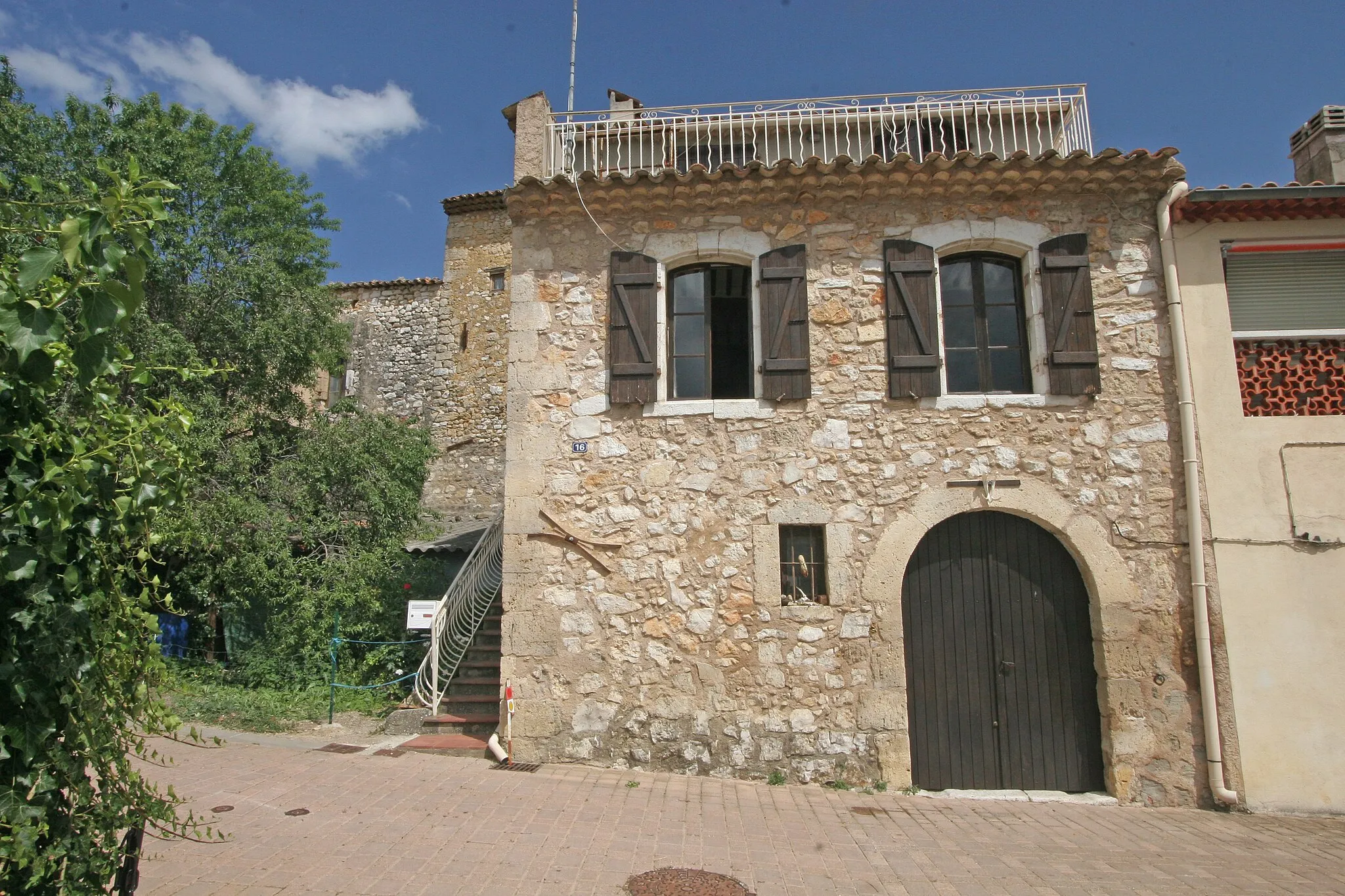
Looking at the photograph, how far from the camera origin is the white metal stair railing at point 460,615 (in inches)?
318

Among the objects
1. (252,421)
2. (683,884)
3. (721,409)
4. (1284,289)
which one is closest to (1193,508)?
(1284,289)

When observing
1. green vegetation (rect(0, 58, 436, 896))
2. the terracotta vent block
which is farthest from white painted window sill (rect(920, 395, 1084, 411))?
green vegetation (rect(0, 58, 436, 896))

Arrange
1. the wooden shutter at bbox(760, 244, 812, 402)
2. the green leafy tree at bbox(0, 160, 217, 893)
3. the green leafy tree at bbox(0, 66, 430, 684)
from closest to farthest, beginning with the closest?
the green leafy tree at bbox(0, 160, 217, 893)
the wooden shutter at bbox(760, 244, 812, 402)
the green leafy tree at bbox(0, 66, 430, 684)

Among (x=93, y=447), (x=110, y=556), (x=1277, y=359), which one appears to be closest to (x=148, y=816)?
(x=110, y=556)

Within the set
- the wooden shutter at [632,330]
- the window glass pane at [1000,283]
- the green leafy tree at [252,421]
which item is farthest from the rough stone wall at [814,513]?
the green leafy tree at [252,421]

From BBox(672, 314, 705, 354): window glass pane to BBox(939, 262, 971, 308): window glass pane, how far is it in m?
2.30

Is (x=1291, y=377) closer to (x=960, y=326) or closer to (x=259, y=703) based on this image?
(x=960, y=326)

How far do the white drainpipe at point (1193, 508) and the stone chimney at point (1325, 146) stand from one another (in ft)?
5.97

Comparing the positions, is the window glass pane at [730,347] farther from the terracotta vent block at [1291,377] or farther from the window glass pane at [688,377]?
the terracotta vent block at [1291,377]

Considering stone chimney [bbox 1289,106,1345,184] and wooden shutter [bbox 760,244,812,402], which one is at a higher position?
stone chimney [bbox 1289,106,1345,184]

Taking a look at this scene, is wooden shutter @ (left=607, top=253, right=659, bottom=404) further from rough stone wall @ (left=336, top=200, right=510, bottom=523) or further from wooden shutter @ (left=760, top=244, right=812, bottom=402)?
rough stone wall @ (left=336, top=200, right=510, bottom=523)

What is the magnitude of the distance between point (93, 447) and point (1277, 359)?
8582 mm

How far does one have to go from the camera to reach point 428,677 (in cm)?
841

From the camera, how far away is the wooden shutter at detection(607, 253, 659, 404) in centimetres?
709
